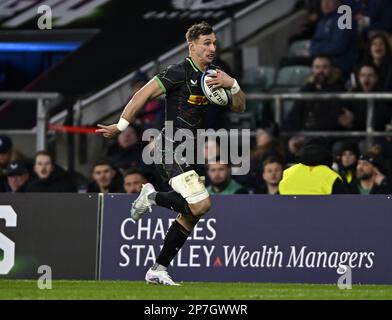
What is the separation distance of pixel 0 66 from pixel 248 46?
3.57 meters

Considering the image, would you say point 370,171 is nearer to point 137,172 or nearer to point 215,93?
point 137,172

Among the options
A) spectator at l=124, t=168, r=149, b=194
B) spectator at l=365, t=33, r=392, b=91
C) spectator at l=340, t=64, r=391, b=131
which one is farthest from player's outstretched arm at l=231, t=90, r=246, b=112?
spectator at l=365, t=33, r=392, b=91

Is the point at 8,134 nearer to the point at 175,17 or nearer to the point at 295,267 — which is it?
the point at 175,17

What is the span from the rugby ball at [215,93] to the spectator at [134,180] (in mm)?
3626

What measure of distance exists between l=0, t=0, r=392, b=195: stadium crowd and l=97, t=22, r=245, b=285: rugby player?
200 centimetres

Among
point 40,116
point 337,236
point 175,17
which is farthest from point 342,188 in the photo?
point 175,17

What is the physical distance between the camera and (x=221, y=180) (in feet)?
59.9

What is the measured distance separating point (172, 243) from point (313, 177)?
6.98 feet

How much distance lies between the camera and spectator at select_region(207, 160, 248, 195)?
1819 cm

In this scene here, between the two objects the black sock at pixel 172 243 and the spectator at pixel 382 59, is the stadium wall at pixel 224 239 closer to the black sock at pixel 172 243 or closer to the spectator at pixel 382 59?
the black sock at pixel 172 243

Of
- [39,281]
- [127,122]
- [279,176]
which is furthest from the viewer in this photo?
[279,176]

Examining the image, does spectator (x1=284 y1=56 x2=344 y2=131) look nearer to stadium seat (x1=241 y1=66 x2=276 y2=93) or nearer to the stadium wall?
stadium seat (x1=241 y1=66 x2=276 y2=93)

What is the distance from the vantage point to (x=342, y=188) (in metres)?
16.3

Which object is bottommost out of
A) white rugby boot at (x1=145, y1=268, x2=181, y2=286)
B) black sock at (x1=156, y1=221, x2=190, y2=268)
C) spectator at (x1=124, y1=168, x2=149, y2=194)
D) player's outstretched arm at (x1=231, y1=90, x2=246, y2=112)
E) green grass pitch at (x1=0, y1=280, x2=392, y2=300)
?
green grass pitch at (x1=0, y1=280, x2=392, y2=300)
